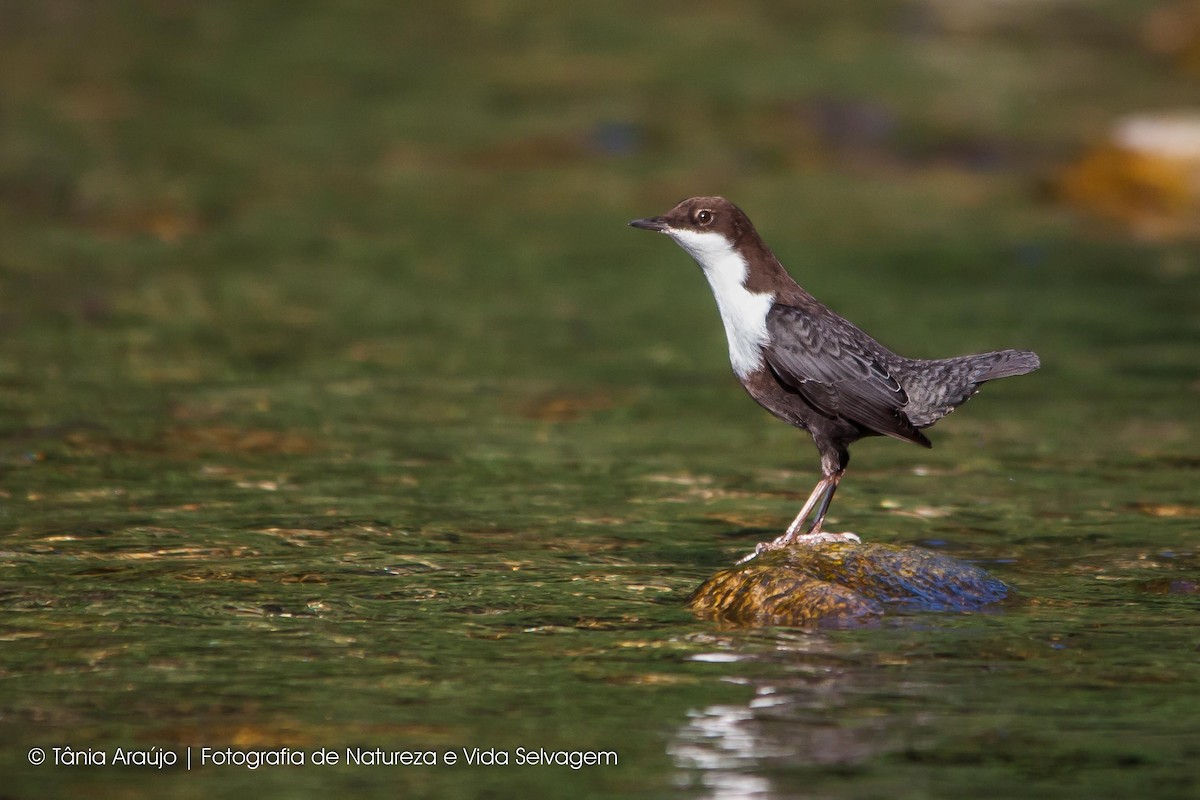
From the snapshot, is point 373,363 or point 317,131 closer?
point 373,363

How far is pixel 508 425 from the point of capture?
9727 mm

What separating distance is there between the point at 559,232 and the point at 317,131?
16.4 ft

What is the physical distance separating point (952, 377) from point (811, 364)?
0.58m

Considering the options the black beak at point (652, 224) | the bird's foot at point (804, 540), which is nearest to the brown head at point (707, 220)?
the black beak at point (652, 224)

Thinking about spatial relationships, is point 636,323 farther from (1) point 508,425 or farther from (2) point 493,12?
(2) point 493,12

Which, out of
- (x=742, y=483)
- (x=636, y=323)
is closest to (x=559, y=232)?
(x=636, y=323)

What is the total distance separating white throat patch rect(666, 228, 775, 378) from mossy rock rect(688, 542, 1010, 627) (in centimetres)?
76

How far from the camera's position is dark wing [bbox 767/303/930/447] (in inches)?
254

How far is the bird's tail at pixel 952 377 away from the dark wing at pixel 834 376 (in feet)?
0.39

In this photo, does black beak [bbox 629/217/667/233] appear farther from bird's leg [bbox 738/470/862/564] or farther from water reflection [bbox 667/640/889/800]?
water reflection [bbox 667/640/889/800]

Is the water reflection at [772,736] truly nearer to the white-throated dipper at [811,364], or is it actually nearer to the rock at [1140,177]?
the white-throated dipper at [811,364]

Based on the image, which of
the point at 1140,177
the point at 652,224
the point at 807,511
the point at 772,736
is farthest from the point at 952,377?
the point at 1140,177

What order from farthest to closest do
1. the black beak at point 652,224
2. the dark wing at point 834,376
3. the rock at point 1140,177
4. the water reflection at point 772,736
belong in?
the rock at point 1140,177
the black beak at point 652,224
the dark wing at point 834,376
the water reflection at point 772,736

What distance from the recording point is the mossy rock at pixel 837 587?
244 inches
